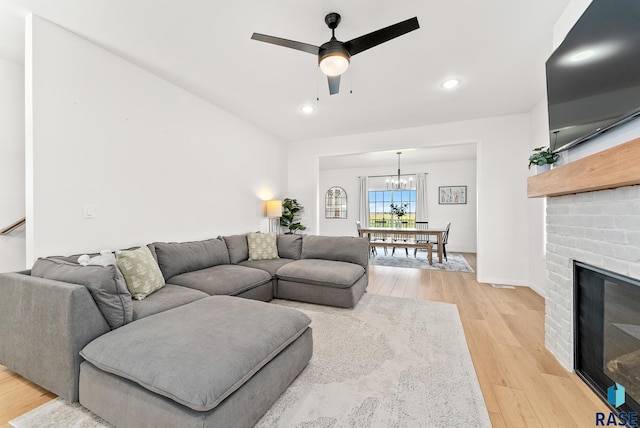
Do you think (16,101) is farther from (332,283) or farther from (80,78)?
(332,283)

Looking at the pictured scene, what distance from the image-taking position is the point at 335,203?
925 centimetres

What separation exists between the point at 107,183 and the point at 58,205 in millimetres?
437

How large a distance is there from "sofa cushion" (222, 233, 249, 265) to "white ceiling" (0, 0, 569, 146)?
193 centimetres

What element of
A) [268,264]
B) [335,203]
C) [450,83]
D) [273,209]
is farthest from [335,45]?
[335,203]

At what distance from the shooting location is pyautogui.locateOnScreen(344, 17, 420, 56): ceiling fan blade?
1.68m

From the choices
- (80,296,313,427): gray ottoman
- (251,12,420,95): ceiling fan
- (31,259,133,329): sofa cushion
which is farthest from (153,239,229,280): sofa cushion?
(251,12,420,95): ceiling fan

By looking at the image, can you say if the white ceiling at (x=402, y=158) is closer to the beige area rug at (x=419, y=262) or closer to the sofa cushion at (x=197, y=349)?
the beige area rug at (x=419, y=262)

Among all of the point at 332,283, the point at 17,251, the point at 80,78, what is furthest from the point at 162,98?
the point at 332,283

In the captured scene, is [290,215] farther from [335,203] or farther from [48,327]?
[335,203]

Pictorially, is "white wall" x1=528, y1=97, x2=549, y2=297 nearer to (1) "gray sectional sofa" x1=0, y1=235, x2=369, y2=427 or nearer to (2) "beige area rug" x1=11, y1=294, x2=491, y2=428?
(2) "beige area rug" x1=11, y1=294, x2=491, y2=428

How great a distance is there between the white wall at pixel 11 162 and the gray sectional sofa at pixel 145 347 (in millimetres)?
1187

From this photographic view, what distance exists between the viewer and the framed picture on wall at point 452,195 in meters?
7.64

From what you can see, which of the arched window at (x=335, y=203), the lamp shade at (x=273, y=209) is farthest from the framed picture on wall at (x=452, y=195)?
the lamp shade at (x=273, y=209)

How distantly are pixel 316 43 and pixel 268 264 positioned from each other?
2.62 meters
